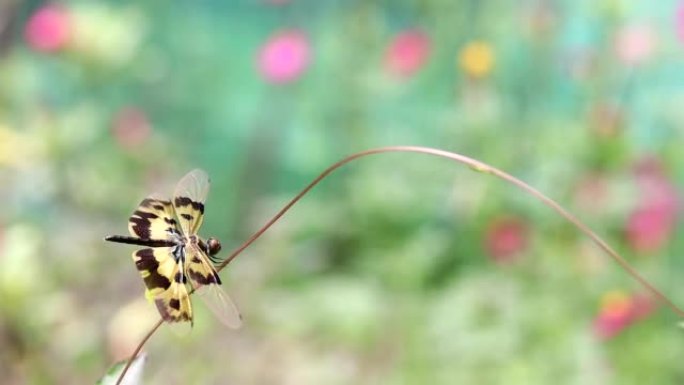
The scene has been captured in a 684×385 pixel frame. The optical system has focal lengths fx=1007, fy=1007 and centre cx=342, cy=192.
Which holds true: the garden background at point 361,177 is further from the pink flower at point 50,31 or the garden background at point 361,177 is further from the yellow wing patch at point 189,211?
the yellow wing patch at point 189,211

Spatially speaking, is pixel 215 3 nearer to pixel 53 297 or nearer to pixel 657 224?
pixel 53 297

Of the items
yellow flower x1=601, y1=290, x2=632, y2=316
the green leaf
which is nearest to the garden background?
yellow flower x1=601, y1=290, x2=632, y2=316

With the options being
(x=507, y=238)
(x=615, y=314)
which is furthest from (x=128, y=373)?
(x=507, y=238)

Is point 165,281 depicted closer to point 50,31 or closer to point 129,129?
point 50,31


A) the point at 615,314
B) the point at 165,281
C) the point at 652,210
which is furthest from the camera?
the point at 652,210

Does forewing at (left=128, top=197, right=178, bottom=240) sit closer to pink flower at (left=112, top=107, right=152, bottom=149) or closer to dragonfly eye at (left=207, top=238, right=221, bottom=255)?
dragonfly eye at (left=207, top=238, right=221, bottom=255)

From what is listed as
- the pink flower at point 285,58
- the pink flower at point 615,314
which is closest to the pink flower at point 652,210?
the pink flower at point 615,314
